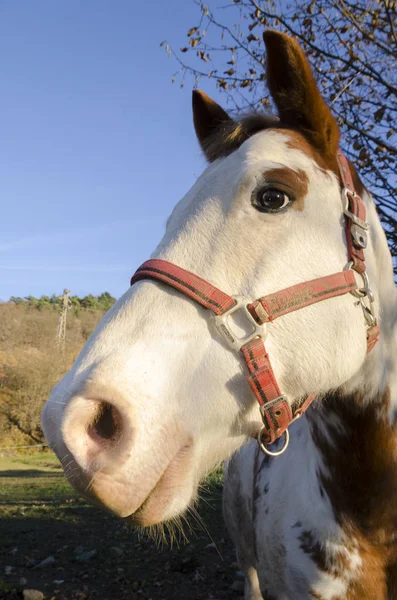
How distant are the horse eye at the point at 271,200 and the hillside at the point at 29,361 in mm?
25373

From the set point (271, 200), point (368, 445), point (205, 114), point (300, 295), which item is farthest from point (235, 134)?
point (368, 445)

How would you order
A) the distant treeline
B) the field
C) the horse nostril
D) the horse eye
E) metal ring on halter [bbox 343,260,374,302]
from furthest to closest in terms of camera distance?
the distant treeline, the field, metal ring on halter [bbox 343,260,374,302], the horse eye, the horse nostril

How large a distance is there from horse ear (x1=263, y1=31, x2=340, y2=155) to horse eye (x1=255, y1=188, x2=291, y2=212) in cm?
38

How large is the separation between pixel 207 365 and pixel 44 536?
5940mm

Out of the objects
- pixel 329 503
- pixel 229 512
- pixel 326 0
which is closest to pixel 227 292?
pixel 329 503

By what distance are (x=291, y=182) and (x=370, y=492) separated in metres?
1.42

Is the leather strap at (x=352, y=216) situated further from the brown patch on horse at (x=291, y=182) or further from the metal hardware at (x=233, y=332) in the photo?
the metal hardware at (x=233, y=332)

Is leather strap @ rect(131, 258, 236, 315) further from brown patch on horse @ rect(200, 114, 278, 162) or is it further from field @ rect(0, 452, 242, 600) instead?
field @ rect(0, 452, 242, 600)

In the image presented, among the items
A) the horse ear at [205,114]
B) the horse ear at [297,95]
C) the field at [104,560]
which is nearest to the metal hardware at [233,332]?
the horse ear at [297,95]

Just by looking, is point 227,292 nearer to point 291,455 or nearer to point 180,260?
point 180,260

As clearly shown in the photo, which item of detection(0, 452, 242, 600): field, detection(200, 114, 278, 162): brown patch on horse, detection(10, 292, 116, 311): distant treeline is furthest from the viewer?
detection(10, 292, 116, 311): distant treeline

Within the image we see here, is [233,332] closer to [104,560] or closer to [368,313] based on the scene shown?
[368,313]

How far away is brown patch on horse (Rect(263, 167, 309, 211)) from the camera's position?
170cm

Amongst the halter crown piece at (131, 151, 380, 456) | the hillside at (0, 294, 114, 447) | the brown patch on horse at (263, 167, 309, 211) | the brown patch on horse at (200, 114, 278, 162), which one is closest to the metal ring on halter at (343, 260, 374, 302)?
the halter crown piece at (131, 151, 380, 456)
